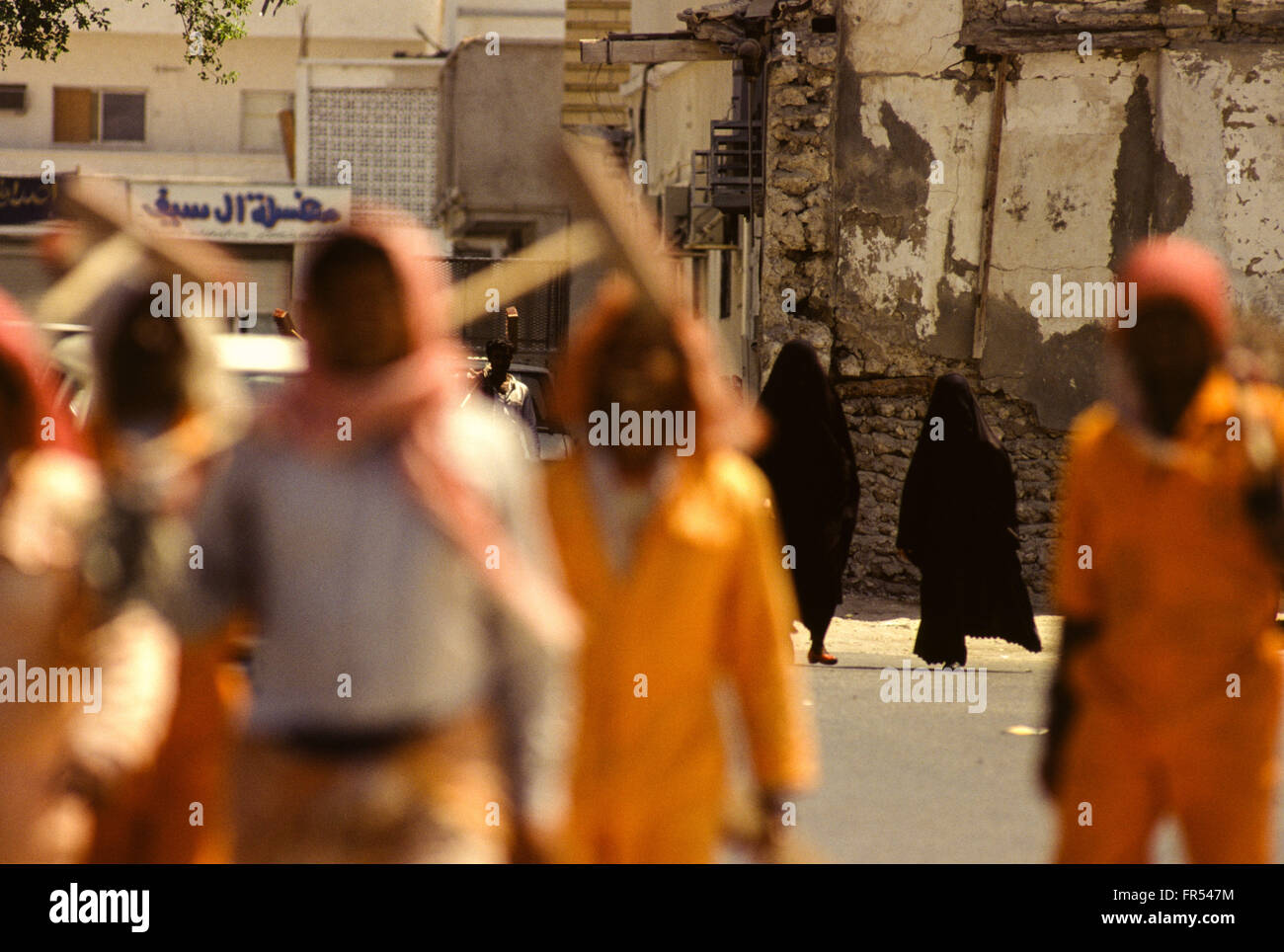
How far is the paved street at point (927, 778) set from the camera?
17.4ft

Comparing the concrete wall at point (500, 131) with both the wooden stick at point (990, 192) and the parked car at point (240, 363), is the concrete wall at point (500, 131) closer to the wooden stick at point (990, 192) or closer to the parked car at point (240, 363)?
the wooden stick at point (990, 192)

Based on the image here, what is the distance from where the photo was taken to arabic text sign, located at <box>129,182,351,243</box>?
32.7 metres

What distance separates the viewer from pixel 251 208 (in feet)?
108

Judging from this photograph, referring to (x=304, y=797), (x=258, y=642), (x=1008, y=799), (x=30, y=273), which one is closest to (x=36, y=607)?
(x=258, y=642)

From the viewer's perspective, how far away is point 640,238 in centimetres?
329

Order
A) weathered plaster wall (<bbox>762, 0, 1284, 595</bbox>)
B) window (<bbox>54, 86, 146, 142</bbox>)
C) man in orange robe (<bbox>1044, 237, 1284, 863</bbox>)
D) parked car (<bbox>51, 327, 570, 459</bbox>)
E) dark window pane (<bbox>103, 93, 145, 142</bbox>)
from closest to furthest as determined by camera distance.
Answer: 1. man in orange robe (<bbox>1044, 237, 1284, 863</bbox>)
2. parked car (<bbox>51, 327, 570, 459</bbox>)
3. weathered plaster wall (<bbox>762, 0, 1284, 595</bbox>)
4. window (<bbox>54, 86, 146, 142</bbox>)
5. dark window pane (<bbox>103, 93, 145, 142</bbox>)

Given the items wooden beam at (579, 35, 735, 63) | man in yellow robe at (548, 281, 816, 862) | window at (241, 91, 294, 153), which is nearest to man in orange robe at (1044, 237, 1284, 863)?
man in yellow robe at (548, 281, 816, 862)

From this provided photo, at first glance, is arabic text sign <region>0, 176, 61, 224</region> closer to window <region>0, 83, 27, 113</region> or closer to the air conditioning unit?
window <region>0, 83, 27, 113</region>

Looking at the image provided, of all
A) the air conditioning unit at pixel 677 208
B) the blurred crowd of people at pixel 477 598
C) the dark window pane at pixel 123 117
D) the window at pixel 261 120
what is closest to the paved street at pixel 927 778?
the blurred crowd of people at pixel 477 598

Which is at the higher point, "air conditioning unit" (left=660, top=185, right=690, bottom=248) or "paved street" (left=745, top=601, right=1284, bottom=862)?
Answer: "air conditioning unit" (left=660, top=185, right=690, bottom=248)

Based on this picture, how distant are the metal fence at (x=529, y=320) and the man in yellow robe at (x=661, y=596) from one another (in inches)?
626

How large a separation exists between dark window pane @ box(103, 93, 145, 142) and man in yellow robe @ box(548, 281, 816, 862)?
3673cm

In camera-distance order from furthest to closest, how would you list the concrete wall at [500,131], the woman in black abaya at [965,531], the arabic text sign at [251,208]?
the arabic text sign at [251,208], the concrete wall at [500,131], the woman in black abaya at [965,531]

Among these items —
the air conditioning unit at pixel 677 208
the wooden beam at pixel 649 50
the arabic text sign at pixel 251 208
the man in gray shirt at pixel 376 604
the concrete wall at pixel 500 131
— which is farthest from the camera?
the arabic text sign at pixel 251 208
